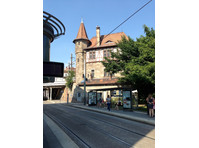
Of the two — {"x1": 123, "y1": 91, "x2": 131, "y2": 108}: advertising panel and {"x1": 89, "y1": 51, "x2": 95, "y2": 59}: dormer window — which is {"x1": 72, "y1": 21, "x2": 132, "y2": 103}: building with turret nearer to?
{"x1": 89, "y1": 51, "x2": 95, "y2": 59}: dormer window

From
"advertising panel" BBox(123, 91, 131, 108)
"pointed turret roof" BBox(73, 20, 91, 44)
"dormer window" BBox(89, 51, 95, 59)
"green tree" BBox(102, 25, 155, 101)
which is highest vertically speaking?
"pointed turret roof" BBox(73, 20, 91, 44)

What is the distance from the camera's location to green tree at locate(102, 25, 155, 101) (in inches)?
622

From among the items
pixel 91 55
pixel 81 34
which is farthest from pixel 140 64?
pixel 81 34

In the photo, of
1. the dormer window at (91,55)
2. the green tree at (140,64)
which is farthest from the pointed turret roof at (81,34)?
the green tree at (140,64)

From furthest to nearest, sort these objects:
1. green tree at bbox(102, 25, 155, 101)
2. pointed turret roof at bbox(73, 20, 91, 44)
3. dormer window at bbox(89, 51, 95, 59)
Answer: pointed turret roof at bbox(73, 20, 91, 44), dormer window at bbox(89, 51, 95, 59), green tree at bbox(102, 25, 155, 101)

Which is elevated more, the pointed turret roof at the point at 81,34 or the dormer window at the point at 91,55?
the pointed turret roof at the point at 81,34

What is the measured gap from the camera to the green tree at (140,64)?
622 inches

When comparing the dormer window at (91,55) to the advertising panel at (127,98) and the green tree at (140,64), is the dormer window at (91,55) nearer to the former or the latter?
the green tree at (140,64)

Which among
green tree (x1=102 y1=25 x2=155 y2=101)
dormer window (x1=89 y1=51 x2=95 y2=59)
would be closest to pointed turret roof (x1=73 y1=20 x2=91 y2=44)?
dormer window (x1=89 y1=51 x2=95 y2=59)

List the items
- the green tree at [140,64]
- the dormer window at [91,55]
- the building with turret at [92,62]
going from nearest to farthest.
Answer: the green tree at [140,64]
the building with turret at [92,62]
the dormer window at [91,55]

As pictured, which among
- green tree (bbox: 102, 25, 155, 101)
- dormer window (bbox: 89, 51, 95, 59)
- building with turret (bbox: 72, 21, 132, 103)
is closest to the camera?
green tree (bbox: 102, 25, 155, 101)
